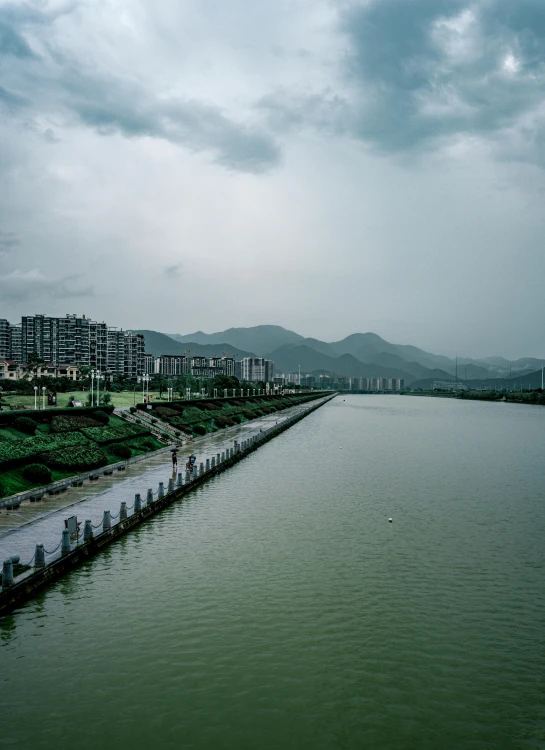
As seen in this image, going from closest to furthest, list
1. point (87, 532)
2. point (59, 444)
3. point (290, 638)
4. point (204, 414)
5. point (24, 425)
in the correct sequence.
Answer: point (290, 638)
point (87, 532)
point (59, 444)
point (24, 425)
point (204, 414)

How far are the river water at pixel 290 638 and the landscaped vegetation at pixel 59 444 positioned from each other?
8.53 meters

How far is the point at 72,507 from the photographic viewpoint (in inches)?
1095

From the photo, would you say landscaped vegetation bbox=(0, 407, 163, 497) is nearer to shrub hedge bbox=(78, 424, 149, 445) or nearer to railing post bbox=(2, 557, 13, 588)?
→ shrub hedge bbox=(78, 424, 149, 445)

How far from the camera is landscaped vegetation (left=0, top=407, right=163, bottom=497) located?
104 ft

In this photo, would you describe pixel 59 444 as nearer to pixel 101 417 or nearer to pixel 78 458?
pixel 78 458

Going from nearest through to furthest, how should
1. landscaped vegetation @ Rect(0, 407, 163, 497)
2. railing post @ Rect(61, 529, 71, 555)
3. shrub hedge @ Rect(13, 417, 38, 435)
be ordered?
1. railing post @ Rect(61, 529, 71, 555)
2. landscaped vegetation @ Rect(0, 407, 163, 497)
3. shrub hedge @ Rect(13, 417, 38, 435)

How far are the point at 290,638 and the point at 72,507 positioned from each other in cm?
1591

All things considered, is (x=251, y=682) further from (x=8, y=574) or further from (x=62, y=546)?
(x=62, y=546)

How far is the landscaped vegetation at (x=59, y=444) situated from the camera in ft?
104

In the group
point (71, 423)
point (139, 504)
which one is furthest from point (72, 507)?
point (71, 423)

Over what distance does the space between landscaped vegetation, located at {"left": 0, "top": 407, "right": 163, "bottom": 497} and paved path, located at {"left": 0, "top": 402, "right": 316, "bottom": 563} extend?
5.63 feet

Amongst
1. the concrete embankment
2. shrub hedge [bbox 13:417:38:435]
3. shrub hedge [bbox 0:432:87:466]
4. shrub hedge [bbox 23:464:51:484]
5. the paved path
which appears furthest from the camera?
shrub hedge [bbox 13:417:38:435]

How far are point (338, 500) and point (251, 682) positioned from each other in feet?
67.1

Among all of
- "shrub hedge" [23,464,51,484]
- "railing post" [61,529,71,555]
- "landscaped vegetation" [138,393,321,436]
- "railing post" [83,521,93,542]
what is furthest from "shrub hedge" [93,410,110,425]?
"railing post" [61,529,71,555]
